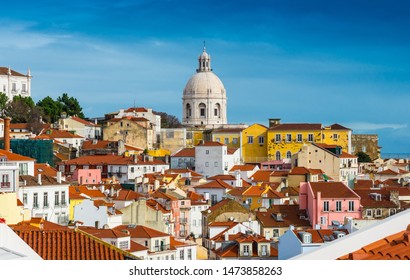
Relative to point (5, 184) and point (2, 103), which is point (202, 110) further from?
point (5, 184)

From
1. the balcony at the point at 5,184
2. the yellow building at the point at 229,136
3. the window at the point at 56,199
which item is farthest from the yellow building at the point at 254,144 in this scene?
the balcony at the point at 5,184

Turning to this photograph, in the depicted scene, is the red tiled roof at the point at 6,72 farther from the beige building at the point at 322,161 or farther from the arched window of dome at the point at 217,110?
the beige building at the point at 322,161

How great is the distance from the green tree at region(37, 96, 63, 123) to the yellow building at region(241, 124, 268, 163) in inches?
256

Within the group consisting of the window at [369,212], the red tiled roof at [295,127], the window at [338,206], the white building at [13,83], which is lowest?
the window at [369,212]

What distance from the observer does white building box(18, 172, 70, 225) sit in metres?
16.4

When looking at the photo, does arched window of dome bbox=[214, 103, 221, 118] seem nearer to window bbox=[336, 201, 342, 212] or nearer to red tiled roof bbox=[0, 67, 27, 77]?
red tiled roof bbox=[0, 67, 27, 77]

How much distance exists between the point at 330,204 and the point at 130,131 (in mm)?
15712

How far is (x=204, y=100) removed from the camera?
44.5 meters

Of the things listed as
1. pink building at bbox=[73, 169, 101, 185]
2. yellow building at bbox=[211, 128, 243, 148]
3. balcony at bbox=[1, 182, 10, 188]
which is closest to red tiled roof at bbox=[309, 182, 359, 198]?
pink building at bbox=[73, 169, 101, 185]

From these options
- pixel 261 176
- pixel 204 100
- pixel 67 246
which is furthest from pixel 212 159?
pixel 67 246

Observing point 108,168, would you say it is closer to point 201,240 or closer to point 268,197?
point 268,197

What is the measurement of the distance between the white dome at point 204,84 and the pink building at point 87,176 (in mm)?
17283

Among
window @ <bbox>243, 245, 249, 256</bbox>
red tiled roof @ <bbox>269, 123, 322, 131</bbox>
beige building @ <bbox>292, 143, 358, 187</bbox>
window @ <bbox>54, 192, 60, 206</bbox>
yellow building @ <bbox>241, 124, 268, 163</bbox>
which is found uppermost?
red tiled roof @ <bbox>269, 123, 322, 131</bbox>

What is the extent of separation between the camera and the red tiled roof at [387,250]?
7.20 feet
